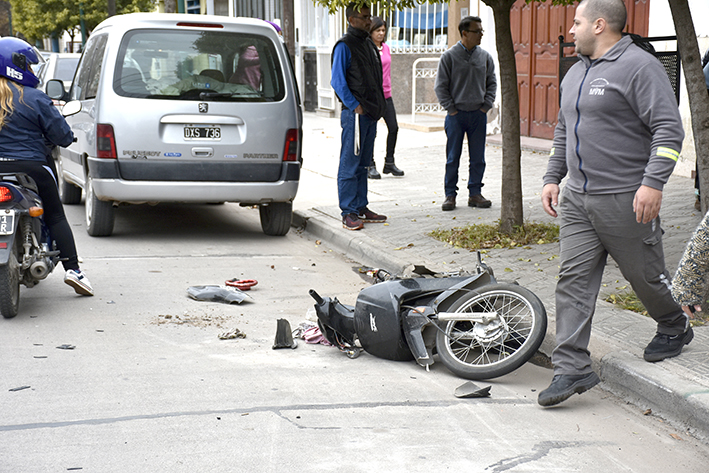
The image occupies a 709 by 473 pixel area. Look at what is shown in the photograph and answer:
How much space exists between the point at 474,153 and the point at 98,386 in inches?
227

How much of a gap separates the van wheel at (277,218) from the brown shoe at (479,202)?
204 centimetres

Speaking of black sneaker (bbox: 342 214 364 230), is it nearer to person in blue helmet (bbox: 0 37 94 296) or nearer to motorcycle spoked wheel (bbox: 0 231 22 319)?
person in blue helmet (bbox: 0 37 94 296)

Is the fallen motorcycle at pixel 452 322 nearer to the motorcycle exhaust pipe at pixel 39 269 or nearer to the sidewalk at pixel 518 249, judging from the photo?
the sidewalk at pixel 518 249

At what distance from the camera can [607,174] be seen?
155 inches

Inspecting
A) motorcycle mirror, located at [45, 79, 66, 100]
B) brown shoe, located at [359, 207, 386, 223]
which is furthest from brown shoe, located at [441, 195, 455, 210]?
motorcycle mirror, located at [45, 79, 66, 100]

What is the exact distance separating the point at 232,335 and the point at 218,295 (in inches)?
36.4

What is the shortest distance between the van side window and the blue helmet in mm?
2315

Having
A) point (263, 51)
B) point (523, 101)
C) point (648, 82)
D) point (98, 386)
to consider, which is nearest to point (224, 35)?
point (263, 51)

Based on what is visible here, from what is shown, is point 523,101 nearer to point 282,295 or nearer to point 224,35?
point 224,35

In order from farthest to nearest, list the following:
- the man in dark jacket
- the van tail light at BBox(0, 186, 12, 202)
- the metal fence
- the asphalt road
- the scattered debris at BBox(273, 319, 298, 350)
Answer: the metal fence → the man in dark jacket → the van tail light at BBox(0, 186, 12, 202) → the scattered debris at BBox(273, 319, 298, 350) → the asphalt road

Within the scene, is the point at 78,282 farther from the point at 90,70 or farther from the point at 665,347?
the point at 665,347

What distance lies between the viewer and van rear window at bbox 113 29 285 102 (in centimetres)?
766

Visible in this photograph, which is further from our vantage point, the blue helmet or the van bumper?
the van bumper

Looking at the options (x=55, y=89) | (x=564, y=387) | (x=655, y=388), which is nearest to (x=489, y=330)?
(x=564, y=387)
